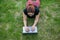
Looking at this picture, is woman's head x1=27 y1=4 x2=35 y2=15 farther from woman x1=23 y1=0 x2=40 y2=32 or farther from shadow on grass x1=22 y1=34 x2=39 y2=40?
shadow on grass x1=22 y1=34 x2=39 y2=40

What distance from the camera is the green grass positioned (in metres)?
3.22

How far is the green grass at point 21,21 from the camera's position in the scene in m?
3.22

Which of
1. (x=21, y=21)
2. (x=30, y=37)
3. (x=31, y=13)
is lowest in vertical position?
(x=30, y=37)

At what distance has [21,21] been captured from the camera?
135 inches

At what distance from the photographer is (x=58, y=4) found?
3672 mm

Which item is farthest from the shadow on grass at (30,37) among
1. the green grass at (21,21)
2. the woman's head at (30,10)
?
the woman's head at (30,10)

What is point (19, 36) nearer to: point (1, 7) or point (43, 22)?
point (43, 22)

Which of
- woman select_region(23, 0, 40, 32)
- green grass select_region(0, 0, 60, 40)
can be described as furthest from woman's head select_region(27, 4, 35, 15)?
green grass select_region(0, 0, 60, 40)

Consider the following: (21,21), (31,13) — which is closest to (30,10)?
(31,13)

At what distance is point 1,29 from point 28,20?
1.53 ft

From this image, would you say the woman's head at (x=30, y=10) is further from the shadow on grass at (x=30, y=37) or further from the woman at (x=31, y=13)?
the shadow on grass at (x=30, y=37)

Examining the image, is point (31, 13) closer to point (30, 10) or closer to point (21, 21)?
point (30, 10)

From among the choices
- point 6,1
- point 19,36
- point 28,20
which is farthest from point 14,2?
point 19,36

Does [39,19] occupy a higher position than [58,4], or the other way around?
[58,4]
